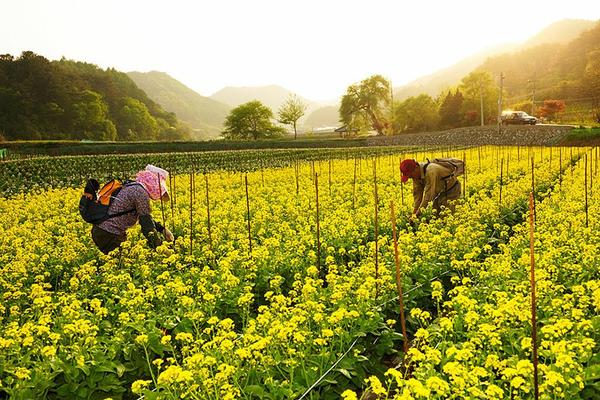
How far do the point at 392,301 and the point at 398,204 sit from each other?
645cm

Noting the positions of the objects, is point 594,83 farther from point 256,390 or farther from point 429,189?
point 256,390

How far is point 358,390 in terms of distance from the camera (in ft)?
17.0

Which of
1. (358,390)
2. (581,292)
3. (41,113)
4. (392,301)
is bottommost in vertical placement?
(358,390)

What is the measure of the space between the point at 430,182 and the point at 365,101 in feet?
317

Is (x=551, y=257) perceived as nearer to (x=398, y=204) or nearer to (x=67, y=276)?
(x=398, y=204)

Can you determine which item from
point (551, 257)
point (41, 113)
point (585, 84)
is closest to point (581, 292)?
point (551, 257)

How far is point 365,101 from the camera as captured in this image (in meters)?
104

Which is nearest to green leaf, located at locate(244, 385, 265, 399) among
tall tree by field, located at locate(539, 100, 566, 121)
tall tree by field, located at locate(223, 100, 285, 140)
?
tall tree by field, located at locate(539, 100, 566, 121)

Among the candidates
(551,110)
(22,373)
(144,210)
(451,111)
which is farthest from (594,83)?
(22,373)

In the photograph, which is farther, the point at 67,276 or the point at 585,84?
the point at 585,84

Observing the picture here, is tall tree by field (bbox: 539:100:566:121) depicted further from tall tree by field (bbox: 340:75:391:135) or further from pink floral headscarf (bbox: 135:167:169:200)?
pink floral headscarf (bbox: 135:167:169:200)

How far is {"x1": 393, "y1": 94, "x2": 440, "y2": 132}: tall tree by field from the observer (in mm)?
75500

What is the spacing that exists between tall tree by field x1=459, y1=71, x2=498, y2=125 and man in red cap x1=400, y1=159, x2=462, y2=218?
6363 centimetres

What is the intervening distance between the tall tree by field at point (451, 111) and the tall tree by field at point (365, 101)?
98.0 ft
